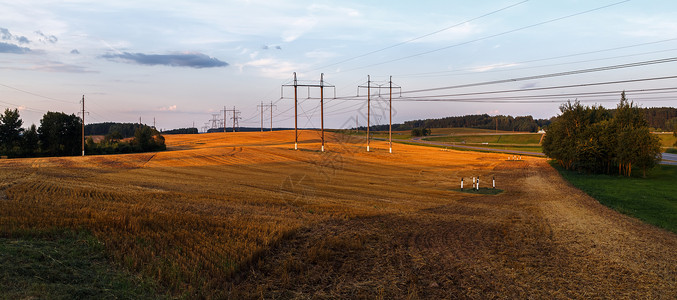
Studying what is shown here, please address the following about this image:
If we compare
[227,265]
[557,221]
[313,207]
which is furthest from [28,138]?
[557,221]

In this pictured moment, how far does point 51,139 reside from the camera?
202 ft

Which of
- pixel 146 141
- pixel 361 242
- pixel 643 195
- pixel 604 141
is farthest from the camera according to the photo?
pixel 146 141

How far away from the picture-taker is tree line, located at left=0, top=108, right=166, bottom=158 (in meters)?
59.2

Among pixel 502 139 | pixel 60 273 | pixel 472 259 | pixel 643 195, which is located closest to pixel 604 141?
pixel 643 195

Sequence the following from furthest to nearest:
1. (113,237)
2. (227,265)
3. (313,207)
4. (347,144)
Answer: (347,144) < (313,207) < (113,237) < (227,265)

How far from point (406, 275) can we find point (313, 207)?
9831 mm

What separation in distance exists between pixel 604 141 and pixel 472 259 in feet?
140

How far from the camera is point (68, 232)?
1061 cm

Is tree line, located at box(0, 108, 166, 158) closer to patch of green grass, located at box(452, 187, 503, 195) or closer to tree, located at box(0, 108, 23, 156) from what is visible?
tree, located at box(0, 108, 23, 156)

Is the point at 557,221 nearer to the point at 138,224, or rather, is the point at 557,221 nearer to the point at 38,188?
the point at 138,224

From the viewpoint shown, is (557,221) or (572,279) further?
(557,221)

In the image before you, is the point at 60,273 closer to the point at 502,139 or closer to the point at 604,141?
the point at 604,141

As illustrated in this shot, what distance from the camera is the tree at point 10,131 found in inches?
2319

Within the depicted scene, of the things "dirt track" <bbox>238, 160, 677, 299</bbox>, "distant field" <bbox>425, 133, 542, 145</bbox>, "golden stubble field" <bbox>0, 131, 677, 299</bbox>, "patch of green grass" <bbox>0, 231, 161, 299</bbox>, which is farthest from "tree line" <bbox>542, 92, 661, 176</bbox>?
"distant field" <bbox>425, 133, 542, 145</bbox>
